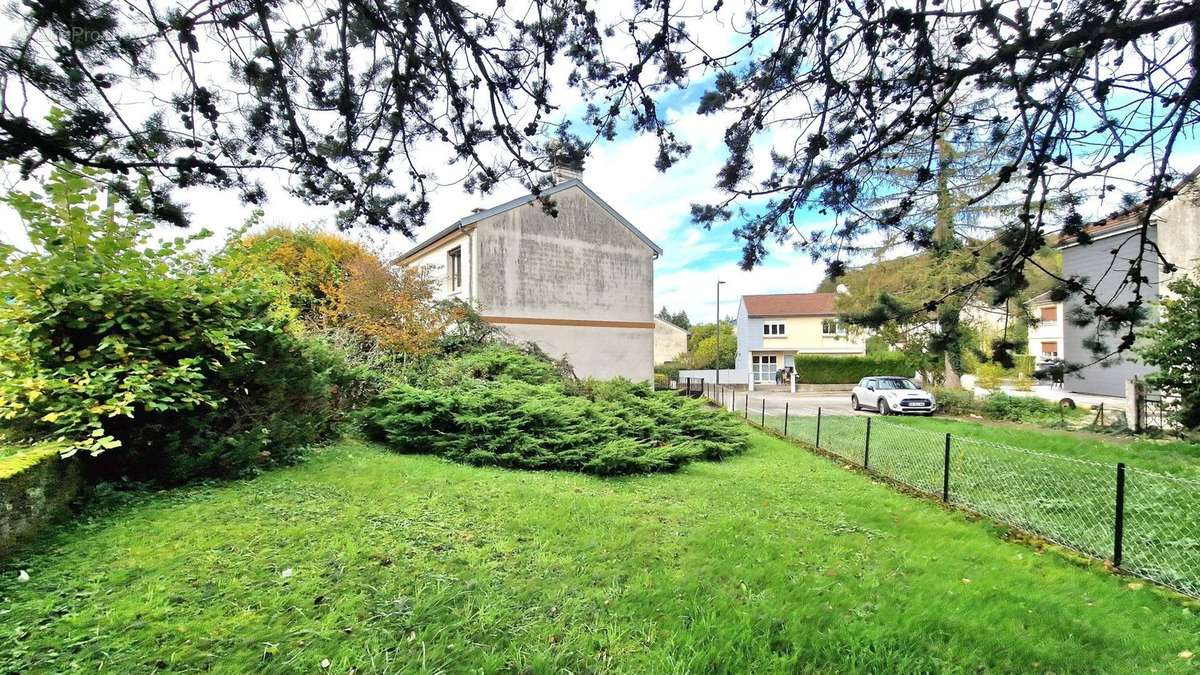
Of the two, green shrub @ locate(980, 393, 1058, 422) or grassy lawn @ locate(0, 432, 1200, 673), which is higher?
grassy lawn @ locate(0, 432, 1200, 673)

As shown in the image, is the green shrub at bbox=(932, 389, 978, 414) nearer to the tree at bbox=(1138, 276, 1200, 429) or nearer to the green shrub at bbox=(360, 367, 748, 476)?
the tree at bbox=(1138, 276, 1200, 429)

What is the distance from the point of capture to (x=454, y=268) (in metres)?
16.9

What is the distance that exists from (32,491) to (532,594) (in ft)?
10.4

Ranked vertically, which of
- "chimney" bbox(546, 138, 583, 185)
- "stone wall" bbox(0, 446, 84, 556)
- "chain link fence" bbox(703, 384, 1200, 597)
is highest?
"chimney" bbox(546, 138, 583, 185)

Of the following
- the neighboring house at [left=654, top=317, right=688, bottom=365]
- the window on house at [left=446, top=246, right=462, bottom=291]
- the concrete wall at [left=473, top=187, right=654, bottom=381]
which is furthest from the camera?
the neighboring house at [left=654, top=317, right=688, bottom=365]

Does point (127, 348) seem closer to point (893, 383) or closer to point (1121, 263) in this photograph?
point (893, 383)

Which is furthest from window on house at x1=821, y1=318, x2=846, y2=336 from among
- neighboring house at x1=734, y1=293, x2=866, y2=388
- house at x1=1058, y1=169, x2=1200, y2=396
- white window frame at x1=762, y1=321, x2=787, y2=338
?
white window frame at x1=762, y1=321, x2=787, y2=338

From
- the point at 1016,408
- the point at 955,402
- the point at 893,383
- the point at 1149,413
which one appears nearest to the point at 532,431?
the point at 1149,413

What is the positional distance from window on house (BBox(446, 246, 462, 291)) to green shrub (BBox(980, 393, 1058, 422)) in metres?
17.0

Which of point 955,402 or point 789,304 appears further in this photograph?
point 789,304

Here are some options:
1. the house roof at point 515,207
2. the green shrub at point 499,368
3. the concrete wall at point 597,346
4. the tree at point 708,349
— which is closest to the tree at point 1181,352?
the green shrub at point 499,368

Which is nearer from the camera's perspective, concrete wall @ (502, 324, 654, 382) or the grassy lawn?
the grassy lawn

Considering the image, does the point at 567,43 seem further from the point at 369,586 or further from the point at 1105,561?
the point at 1105,561

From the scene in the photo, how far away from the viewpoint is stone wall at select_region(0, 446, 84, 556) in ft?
9.34
